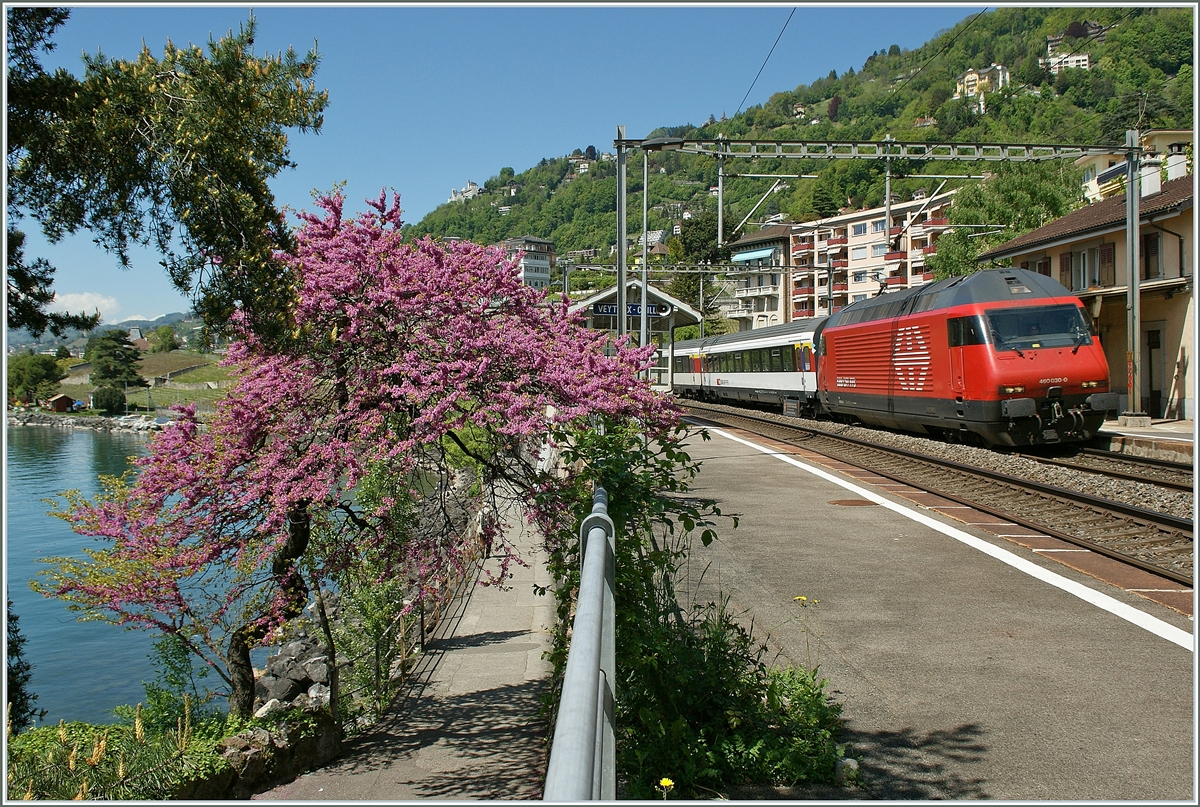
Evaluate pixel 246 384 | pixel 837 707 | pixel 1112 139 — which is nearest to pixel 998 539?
pixel 837 707

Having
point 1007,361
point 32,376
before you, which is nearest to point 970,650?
point 1007,361

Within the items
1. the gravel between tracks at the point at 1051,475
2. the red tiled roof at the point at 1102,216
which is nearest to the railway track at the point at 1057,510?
the gravel between tracks at the point at 1051,475

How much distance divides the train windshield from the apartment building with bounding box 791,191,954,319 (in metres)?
56.7

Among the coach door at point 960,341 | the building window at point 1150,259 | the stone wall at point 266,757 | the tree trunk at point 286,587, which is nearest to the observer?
the tree trunk at point 286,587

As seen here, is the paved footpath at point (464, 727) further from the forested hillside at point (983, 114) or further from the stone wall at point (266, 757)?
the forested hillside at point (983, 114)

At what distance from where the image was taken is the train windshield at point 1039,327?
57.0 ft

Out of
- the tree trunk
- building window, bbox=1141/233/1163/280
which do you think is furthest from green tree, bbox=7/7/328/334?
building window, bbox=1141/233/1163/280

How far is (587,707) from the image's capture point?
181 cm

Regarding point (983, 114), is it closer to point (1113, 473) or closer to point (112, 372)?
point (112, 372)

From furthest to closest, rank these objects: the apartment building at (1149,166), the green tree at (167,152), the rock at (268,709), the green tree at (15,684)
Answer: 1. the apartment building at (1149,166)
2. the rock at (268,709)
3. the green tree at (15,684)
4. the green tree at (167,152)

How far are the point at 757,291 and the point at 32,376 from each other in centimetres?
8033

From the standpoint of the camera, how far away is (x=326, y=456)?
8469 mm

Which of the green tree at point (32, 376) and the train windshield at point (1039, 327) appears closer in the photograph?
the train windshield at point (1039, 327)

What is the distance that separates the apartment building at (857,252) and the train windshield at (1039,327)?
5668 centimetres
